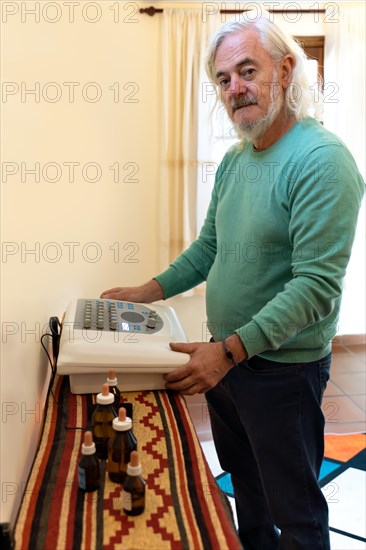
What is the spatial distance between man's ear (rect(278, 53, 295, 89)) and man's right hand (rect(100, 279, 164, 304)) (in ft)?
2.29

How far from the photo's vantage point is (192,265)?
5.44 ft

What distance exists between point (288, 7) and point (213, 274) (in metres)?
2.59

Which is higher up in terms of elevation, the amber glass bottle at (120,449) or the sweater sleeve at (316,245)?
the sweater sleeve at (316,245)

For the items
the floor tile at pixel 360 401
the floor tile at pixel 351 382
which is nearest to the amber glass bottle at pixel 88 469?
the floor tile at pixel 360 401

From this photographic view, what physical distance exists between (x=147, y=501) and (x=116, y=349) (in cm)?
40

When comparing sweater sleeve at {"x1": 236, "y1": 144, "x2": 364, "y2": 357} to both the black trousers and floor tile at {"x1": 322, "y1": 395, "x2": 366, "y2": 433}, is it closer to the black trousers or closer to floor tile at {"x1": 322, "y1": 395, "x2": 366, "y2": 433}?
the black trousers

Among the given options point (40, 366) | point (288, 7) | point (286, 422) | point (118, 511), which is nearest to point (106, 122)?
point (288, 7)

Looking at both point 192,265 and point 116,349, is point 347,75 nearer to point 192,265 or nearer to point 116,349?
point 192,265

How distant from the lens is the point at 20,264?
87cm

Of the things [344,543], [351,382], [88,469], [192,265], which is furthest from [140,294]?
[351,382]

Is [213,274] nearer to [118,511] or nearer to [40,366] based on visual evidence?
[40,366]

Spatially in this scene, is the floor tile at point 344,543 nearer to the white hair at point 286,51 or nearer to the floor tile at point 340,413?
the floor tile at point 340,413

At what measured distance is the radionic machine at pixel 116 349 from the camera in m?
1.16

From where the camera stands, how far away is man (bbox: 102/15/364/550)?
1109 mm
